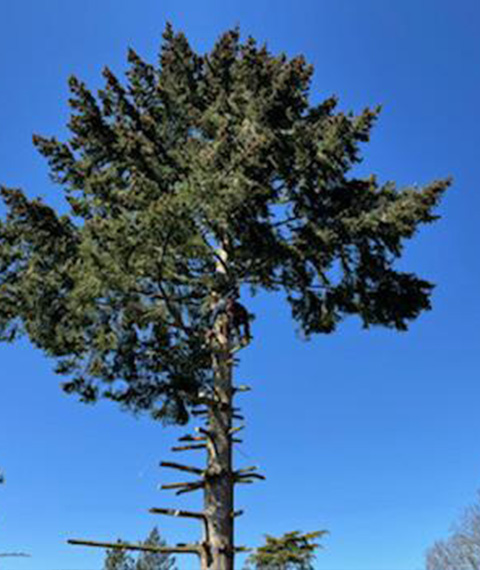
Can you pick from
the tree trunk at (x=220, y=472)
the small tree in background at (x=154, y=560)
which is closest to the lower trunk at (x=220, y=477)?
the tree trunk at (x=220, y=472)

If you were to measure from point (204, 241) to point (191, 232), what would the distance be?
0.92m

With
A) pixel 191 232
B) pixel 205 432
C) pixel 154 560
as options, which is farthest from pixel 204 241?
pixel 154 560

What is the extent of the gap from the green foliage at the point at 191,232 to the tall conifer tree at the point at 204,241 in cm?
3

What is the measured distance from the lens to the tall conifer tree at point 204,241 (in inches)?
235

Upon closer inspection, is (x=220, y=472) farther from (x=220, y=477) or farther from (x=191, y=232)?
(x=191, y=232)

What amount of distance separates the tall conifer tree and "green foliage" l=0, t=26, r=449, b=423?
3cm

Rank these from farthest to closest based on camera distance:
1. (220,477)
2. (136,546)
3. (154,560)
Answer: (154,560) < (220,477) < (136,546)

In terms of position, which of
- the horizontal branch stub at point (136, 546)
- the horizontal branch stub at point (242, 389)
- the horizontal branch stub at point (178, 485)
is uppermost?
the horizontal branch stub at point (242, 389)

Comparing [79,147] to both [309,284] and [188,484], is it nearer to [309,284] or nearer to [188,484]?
[309,284]

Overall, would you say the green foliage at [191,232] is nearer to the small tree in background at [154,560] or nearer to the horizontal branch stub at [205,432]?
the horizontal branch stub at [205,432]

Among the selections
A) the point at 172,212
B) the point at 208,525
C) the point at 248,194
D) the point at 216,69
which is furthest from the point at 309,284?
the point at 216,69

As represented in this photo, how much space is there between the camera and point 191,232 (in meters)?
5.84

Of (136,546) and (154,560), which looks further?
(154,560)

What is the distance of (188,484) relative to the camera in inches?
234
